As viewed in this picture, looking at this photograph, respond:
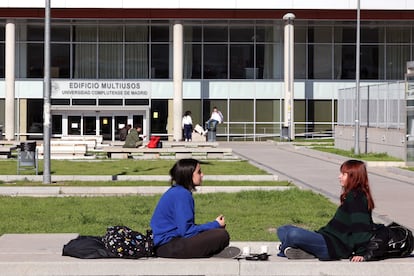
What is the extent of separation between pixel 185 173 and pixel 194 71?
45291mm

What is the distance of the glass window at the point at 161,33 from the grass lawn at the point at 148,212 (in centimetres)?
3588

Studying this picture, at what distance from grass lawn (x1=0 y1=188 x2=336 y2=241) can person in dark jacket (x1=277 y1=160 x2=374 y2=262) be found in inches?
122

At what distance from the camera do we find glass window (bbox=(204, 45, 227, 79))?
53.3 metres

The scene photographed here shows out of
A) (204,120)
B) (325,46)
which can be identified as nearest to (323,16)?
(325,46)

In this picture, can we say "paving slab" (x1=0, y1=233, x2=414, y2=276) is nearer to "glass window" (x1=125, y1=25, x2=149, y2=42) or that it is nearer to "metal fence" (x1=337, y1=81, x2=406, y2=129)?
"metal fence" (x1=337, y1=81, x2=406, y2=129)

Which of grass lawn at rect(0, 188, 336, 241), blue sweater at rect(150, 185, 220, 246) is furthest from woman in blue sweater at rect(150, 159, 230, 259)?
grass lawn at rect(0, 188, 336, 241)

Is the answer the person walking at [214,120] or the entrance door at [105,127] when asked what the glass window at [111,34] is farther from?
the person walking at [214,120]

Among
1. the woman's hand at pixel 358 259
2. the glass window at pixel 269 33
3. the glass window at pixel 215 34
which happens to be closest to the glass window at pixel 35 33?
the glass window at pixel 215 34

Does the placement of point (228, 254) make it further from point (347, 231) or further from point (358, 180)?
point (358, 180)

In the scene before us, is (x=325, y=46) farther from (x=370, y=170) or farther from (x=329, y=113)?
(x=370, y=170)

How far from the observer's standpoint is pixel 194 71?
53.4m

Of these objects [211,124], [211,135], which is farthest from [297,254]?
[211,135]

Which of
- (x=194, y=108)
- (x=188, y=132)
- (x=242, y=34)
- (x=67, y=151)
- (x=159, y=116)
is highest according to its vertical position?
(x=242, y=34)
